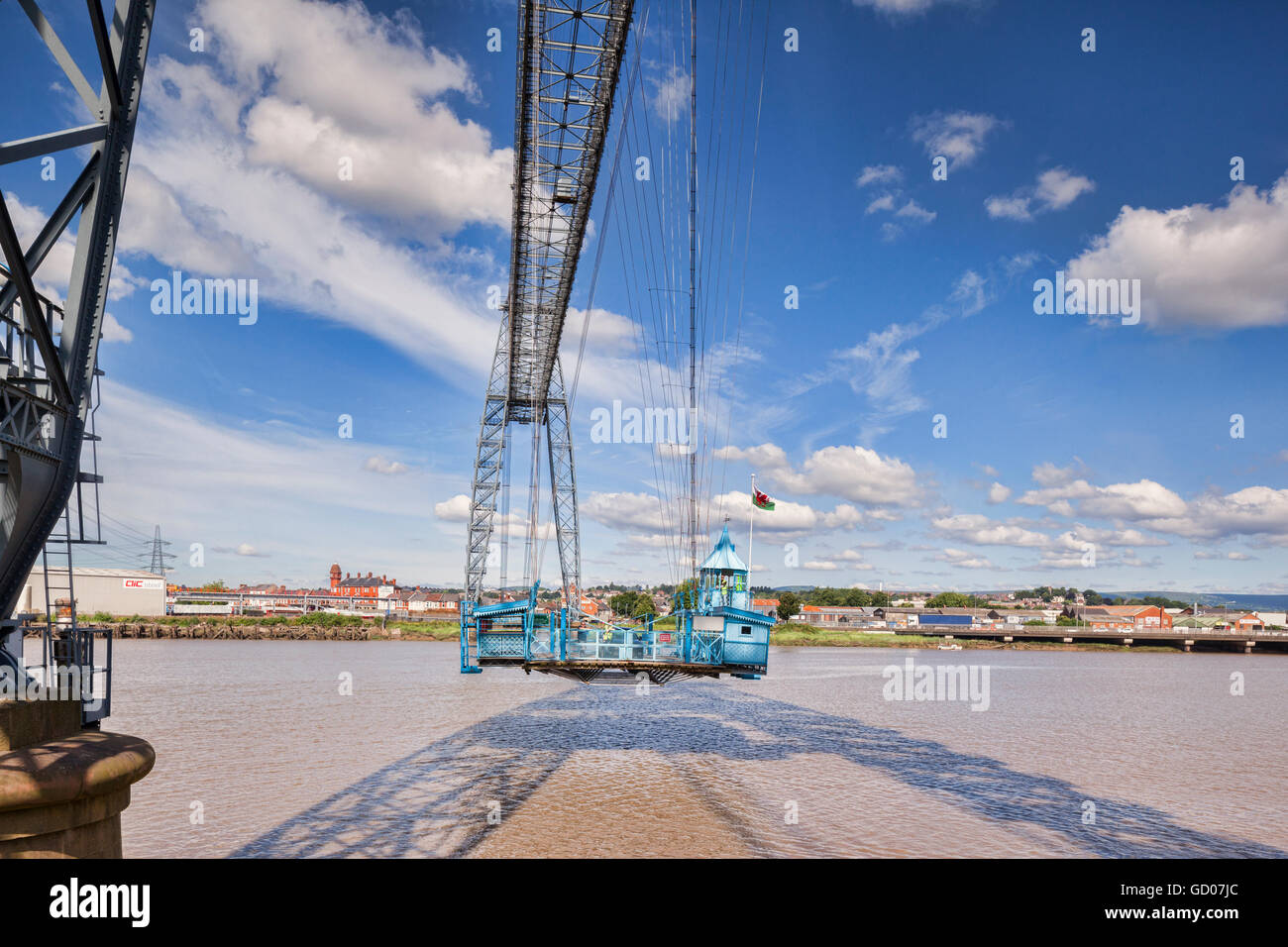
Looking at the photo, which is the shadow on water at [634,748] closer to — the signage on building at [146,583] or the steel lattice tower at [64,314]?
the steel lattice tower at [64,314]

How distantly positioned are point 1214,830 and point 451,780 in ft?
58.4

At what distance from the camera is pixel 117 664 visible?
50.6m

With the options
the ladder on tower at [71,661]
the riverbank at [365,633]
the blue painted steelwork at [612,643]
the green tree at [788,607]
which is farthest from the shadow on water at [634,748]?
the green tree at [788,607]

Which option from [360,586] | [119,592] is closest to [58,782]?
[119,592]

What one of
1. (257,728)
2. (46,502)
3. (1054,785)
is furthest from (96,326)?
(1054,785)

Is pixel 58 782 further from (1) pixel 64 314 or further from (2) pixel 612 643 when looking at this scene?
(2) pixel 612 643

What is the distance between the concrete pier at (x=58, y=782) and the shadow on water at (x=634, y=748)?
26.1 ft

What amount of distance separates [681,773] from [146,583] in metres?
104

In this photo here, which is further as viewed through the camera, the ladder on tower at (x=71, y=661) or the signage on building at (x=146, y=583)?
the signage on building at (x=146, y=583)

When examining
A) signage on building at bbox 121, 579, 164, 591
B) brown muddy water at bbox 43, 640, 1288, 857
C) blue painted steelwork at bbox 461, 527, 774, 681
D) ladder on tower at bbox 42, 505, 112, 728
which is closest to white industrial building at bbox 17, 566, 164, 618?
signage on building at bbox 121, 579, 164, 591

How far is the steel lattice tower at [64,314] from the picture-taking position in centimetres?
741
